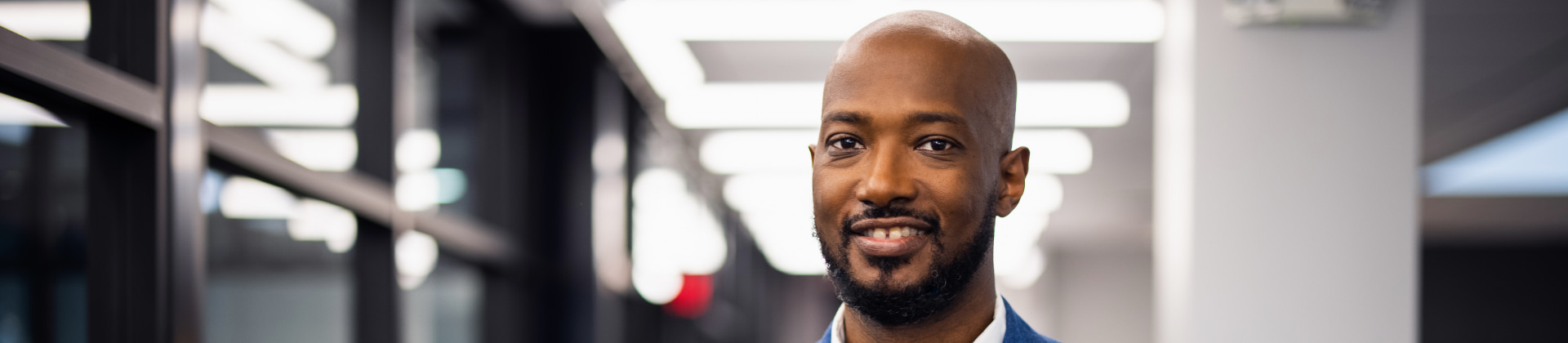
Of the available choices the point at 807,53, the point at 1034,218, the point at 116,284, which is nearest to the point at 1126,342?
the point at 1034,218

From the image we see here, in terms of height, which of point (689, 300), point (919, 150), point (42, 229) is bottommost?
point (689, 300)

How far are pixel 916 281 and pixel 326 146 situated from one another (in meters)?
2.22

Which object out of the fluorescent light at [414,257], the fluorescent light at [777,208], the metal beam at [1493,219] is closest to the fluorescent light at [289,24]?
the fluorescent light at [414,257]

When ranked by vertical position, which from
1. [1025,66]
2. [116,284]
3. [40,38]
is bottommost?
[116,284]

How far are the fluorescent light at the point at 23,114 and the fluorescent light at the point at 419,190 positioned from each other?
145cm

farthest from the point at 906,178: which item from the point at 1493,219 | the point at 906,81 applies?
the point at 1493,219

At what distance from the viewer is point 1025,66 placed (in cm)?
453

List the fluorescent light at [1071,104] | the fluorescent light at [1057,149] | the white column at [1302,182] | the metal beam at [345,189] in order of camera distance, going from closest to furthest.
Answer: the metal beam at [345,189] → the white column at [1302,182] → the fluorescent light at [1071,104] → the fluorescent light at [1057,149]

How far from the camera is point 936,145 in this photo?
3.85 ft

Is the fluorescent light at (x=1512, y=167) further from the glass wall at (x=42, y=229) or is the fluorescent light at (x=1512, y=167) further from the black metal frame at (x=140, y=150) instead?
the glass wall at (x=42, y=229)

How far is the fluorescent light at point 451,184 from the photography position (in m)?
3.74

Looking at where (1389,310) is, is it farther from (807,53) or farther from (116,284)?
(116,284)

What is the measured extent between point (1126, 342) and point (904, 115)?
44.2 feet

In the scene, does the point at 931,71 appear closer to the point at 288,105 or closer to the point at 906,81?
the point at 906,81
